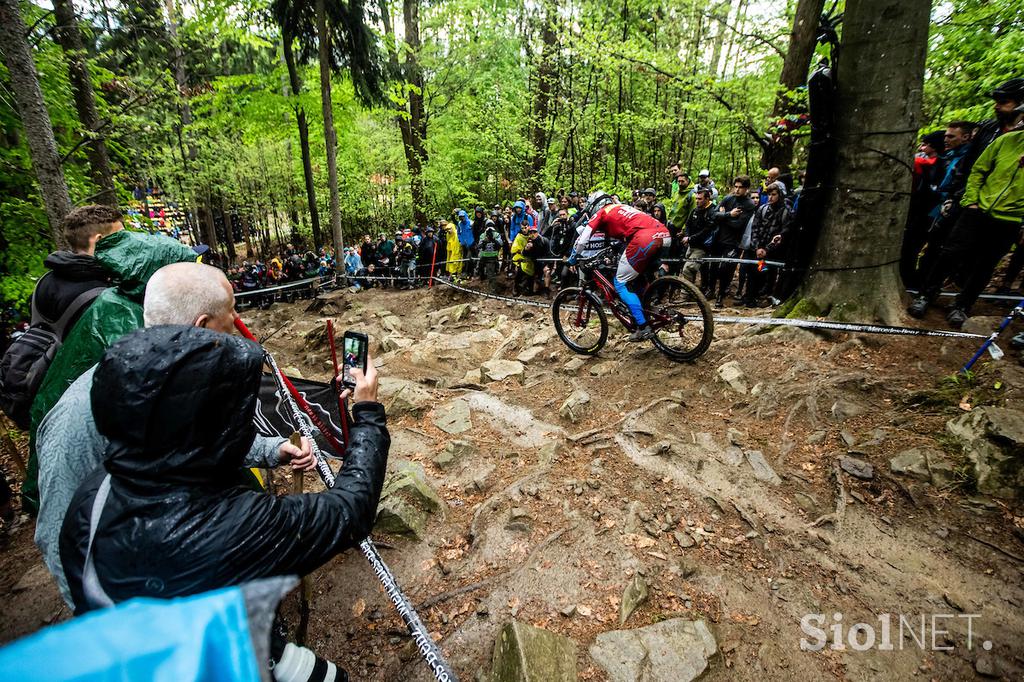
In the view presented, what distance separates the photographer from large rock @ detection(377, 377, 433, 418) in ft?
17.6

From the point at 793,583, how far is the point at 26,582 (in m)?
5.51

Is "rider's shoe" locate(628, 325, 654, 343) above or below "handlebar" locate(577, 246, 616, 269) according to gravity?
below

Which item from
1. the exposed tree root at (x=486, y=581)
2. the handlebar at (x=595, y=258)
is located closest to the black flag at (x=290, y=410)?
the exposed tree root at (x=486, y=581)

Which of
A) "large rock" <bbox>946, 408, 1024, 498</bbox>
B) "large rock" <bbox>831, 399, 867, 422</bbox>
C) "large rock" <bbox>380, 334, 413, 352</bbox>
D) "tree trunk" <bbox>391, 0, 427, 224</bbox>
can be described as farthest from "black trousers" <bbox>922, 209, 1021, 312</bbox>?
"tree trunk" <bbox>391, 0, 427, 224</bbox>

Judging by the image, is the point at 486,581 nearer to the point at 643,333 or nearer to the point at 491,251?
the point at 643,333

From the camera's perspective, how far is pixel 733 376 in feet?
15.3

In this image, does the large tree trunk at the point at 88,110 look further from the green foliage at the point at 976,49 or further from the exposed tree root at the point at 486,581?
the green foliage at the point at 976,49

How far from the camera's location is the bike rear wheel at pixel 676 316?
5.20 metres

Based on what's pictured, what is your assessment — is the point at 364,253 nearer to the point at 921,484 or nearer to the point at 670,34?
the point at 670,34

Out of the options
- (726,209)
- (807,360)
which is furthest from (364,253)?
(807,360)

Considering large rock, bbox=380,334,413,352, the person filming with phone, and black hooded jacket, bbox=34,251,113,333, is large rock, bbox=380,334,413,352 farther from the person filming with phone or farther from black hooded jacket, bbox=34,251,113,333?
the person filming with phone

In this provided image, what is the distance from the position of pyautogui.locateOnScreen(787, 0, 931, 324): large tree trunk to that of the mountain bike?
1.45 m

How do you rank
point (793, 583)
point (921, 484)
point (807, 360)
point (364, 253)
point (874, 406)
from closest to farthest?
point (793, 583) → point (921, 484) → point (874, 406) → point (807, 360) → point (364, 253)

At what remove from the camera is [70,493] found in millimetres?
1765
